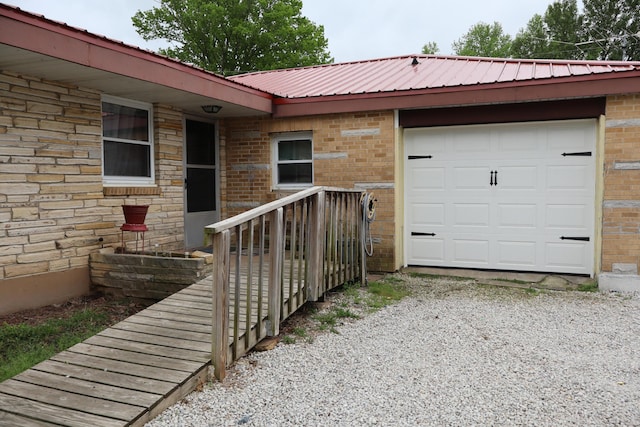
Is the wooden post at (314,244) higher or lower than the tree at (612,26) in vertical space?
lower

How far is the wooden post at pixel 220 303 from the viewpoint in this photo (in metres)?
3.31

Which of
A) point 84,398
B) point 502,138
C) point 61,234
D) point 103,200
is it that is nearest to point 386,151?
point 502,138

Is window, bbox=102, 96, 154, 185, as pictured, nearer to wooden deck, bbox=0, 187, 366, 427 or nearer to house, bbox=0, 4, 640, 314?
house, bbox=0, 4, 640, 314

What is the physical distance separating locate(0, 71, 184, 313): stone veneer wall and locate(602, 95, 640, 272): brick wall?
610 cm

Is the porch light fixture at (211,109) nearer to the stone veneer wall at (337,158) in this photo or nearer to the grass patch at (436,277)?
the stone veneer wall at (337,158)

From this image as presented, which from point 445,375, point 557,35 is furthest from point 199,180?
point 557,35

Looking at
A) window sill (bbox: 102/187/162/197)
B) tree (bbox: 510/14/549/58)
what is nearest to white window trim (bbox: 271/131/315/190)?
window sill (bbox: 102/187/162/197)

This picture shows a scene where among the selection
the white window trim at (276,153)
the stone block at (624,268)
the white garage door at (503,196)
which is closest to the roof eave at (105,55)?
the white window trim at (276,153)

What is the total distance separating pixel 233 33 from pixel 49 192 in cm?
2381

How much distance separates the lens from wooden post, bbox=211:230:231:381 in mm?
3314

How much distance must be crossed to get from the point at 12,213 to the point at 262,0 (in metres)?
26.0

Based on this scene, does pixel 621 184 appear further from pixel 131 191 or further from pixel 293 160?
pixel 131 191

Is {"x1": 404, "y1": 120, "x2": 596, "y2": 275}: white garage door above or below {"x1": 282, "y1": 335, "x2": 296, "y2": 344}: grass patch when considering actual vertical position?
above

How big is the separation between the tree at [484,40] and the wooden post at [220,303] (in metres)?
34.8
